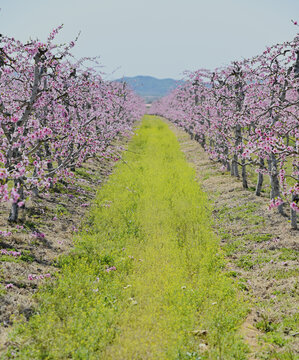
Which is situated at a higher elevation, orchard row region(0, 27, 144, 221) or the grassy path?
orchard row region(0, 27, 144, 221)

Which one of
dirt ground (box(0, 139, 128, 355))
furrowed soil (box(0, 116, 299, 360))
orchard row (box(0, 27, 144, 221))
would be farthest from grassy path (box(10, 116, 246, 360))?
orchard row (box(0, 27, 144, 221))

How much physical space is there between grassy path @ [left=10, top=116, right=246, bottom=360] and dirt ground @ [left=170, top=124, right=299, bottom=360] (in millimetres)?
451

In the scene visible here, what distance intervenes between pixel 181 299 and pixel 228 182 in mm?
13102

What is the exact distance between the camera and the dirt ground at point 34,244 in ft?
23.6

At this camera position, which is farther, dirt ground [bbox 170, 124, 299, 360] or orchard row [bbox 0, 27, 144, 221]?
orchard row [bbox 0, 27, 144, 221]

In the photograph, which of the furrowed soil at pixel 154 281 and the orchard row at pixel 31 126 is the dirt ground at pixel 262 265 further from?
the orchard row at pixel 31 126

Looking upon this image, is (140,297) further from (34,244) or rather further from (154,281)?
(34,244)

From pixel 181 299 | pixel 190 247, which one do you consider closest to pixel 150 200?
pixel 190 247

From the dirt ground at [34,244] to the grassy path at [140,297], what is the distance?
408 mm

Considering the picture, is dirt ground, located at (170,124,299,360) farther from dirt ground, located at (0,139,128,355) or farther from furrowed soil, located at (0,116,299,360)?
dirt ground, located at (0,139,128,355)

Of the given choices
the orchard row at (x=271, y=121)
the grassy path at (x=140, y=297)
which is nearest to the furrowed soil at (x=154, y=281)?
the grassy path at (x=140, y=297)

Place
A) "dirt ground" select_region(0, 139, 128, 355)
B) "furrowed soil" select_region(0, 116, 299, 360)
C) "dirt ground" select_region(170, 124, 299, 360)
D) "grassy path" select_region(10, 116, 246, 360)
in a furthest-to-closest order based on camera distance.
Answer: "dirt ground" select_region(0, 139, 128, 355) < "dirt ground" select_region(170, 124, 299, 360) < "furrowed soil" select_region(0, 116, 299, 360) < "grassy path" select_region(10, 116, 246, 360)

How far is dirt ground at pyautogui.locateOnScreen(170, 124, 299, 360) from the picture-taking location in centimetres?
652

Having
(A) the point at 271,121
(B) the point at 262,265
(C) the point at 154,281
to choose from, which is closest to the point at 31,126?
(C) the point at 154,281
